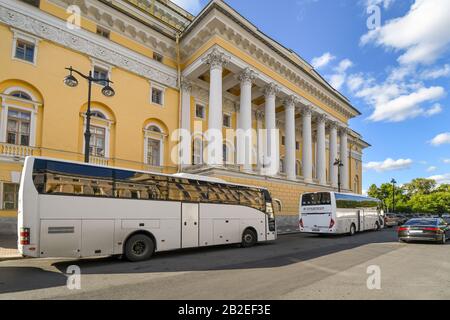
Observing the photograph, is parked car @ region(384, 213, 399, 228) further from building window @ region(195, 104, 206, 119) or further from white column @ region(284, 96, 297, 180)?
building window @ region(195, 104, 206, 119)

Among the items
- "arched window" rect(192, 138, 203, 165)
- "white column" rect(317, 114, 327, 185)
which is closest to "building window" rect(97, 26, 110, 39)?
"arched window" rect(192, 138, 203, 165)

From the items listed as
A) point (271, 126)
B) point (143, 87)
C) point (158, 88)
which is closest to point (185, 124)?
point (158, 88)

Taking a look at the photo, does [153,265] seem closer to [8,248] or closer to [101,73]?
[8,248]

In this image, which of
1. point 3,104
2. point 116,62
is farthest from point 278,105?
point 3,104

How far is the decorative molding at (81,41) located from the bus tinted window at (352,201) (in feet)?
55.2

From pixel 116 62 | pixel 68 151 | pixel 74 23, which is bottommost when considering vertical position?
pixel 68 151

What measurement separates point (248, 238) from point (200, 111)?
17.2m

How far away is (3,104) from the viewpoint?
17.4 m

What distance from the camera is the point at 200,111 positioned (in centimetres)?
2916

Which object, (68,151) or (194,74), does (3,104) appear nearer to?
(68,151)

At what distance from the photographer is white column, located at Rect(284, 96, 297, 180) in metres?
30.7

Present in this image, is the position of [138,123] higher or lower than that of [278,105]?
lower

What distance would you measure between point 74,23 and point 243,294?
867 inches

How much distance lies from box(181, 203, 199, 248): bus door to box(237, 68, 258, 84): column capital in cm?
1690
